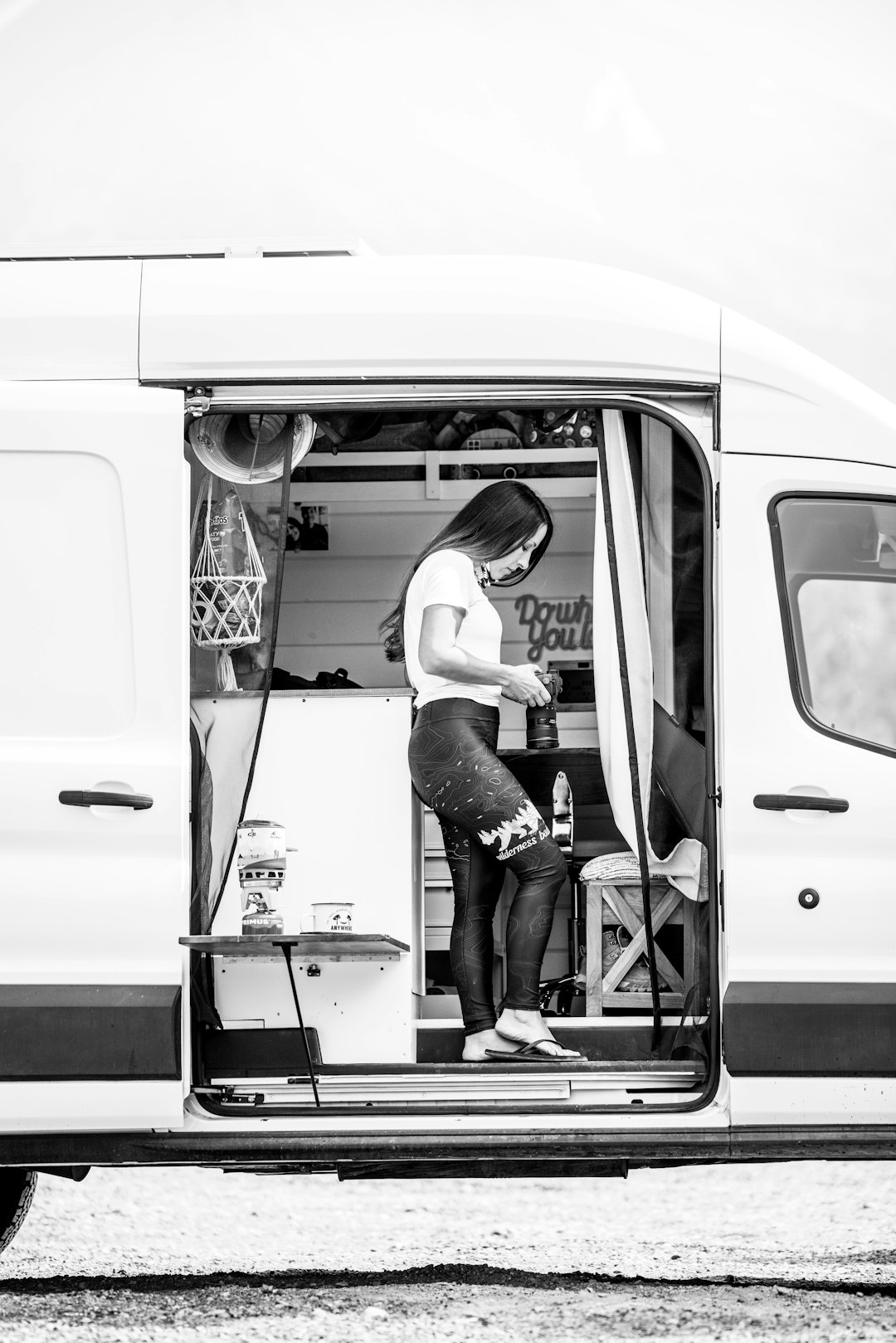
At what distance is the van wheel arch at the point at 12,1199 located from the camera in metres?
4.13

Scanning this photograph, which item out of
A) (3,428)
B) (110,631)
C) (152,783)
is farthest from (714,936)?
(3,428)

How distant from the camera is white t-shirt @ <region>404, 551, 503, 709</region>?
3971 mm

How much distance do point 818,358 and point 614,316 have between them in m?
0.56

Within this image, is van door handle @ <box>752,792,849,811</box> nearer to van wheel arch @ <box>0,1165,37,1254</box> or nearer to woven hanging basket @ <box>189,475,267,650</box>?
woven hanging basket @ <box>189,475,267,650</box>

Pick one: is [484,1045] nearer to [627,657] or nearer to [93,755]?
[627,657]

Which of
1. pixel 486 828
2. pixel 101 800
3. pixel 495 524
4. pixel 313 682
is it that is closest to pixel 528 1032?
pixel 486 828

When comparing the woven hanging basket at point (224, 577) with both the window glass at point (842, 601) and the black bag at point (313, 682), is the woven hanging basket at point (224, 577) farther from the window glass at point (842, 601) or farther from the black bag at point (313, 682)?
the window glass at point (842, 601)

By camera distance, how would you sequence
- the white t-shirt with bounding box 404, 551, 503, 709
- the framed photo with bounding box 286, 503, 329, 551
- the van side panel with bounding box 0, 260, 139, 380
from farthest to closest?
the framed photo with bounding box 286, 503, 329, 551 < the white t-shirt with bounding box 404, 551, 503, 709 < the van side panel with bounding box 0, 260, 139, 380

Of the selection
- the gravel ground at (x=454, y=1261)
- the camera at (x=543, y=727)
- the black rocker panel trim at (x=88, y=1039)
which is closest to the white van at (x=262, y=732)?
the black rocker panel trim at (x=88, y=1039)

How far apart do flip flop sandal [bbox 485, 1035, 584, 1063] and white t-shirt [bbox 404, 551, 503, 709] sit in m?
0.99

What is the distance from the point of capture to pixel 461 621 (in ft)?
13.2

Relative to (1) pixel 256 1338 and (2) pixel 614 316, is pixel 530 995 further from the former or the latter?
(2) pixel 614 316

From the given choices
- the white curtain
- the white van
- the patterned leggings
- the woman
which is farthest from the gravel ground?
the white curtain

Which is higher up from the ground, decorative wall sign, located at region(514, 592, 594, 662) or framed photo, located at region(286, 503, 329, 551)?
framed photo, located at region(286, 503, 329, 551)
